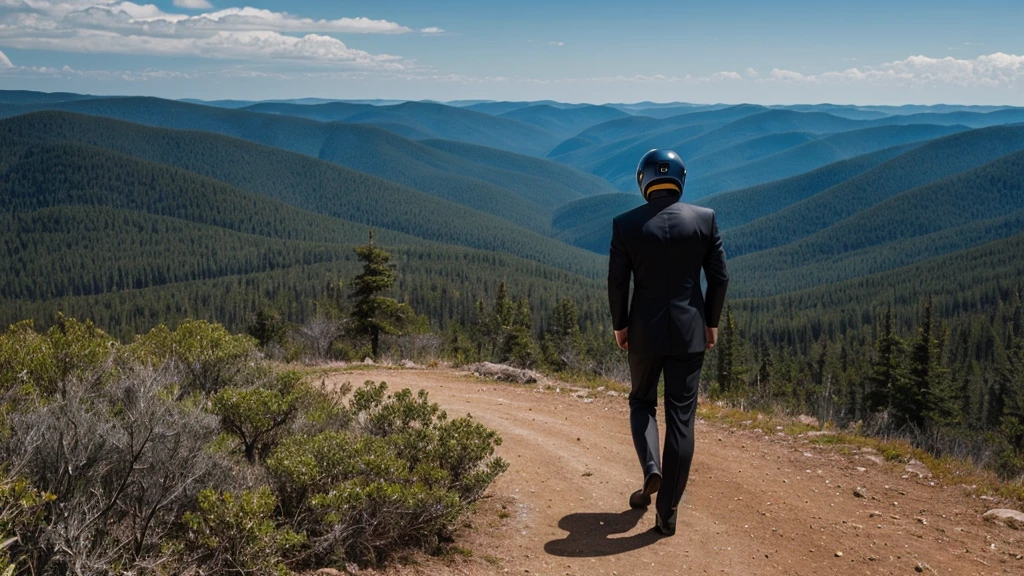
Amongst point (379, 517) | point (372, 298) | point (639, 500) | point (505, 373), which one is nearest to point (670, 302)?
point (639, 500)

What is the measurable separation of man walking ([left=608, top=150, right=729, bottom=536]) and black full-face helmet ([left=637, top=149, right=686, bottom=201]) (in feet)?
0.03

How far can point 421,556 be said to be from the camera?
20.1 feet

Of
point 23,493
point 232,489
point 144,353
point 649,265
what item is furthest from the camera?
point 144,353

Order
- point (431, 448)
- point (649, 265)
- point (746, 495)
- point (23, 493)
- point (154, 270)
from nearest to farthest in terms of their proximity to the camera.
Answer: point (23, 493) < point (649, 265) < point (431, 448) < point (746, 495) < point (154, 270)

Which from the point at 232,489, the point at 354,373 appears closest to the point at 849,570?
the point at 232,489

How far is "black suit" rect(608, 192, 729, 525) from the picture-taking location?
623cm

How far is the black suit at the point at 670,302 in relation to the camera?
20.5ft

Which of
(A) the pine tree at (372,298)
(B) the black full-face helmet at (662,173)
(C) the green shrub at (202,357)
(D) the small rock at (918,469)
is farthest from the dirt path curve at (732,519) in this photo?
(A) the pine tree at (372,298)

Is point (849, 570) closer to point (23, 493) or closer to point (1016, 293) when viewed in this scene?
point (23, 493)

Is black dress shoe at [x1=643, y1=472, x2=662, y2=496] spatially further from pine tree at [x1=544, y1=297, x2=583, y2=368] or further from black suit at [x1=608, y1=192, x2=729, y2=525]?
pine tree at [x1=544, y1=297, x2=583, y2=368]

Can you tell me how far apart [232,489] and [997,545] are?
7546mm

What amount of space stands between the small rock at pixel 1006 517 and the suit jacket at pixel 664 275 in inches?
159

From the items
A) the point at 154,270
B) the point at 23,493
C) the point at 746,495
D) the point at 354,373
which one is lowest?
the point at 154,270

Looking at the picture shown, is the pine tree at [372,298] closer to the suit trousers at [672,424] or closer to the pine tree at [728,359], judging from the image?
the suit trousers at [672,424]
